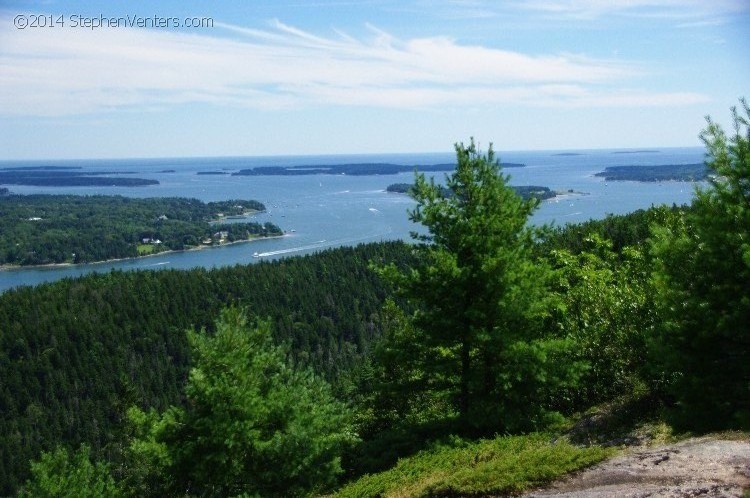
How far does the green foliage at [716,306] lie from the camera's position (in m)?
11.5

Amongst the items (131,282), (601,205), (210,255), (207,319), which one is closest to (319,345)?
(207,319)

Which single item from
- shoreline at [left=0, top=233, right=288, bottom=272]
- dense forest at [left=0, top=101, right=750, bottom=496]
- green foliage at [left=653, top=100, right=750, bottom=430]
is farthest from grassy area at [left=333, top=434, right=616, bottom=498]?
shoreline at [left=0, top=233, right=288, bottom=272]

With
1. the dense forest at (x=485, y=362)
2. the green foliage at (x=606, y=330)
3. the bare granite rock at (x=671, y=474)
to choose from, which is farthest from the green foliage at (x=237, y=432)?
the bare granite rock at (x=671, y=474)

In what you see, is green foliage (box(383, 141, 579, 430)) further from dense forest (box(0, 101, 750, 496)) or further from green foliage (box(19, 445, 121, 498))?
green foliage (box(19, 445, 121, 498))

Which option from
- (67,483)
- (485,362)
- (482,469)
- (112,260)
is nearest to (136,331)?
(112,260)

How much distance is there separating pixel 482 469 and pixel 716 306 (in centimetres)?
523

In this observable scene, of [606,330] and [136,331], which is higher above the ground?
[606,330]

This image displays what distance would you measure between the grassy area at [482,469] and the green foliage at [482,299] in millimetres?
1520

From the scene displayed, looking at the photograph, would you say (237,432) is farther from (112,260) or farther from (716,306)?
(112,260)

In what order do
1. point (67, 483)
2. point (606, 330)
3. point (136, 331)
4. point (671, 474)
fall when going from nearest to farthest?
point (671, 474) → point (606, 330) → point (67, 483) → point (136, 331)

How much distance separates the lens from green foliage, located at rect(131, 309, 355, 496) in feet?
47.2

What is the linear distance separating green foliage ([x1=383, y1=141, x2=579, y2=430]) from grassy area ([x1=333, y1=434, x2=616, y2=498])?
1.52 m

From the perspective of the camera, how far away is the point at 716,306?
11820 millimetres

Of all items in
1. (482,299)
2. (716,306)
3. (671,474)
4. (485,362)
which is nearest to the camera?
(671,474)
